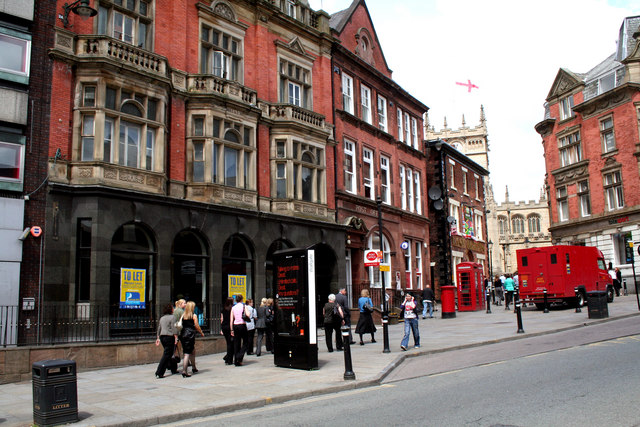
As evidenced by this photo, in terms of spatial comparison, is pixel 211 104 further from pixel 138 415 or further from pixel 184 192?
pixel 138 415

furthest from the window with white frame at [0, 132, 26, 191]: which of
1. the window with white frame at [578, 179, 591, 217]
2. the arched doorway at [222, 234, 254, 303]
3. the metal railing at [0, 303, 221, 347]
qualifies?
the window with white frame at [578, 179, 591, 217]

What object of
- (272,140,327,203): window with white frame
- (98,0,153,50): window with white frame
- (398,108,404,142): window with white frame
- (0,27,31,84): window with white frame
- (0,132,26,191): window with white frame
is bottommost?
(0,132,26,191): window with white frame

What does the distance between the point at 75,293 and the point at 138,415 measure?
8.63m

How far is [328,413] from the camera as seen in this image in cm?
895

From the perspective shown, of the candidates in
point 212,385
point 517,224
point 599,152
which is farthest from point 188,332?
point 517,224

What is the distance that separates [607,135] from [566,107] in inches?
222

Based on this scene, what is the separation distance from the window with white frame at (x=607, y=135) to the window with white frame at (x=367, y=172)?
849 inches

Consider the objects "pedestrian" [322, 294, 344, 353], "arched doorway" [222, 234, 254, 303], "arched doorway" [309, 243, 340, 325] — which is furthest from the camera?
"arched doorway" [309, 243, 340, 325]

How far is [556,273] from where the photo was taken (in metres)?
28.3

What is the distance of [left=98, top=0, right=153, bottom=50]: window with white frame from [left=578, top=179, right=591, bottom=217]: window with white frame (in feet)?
122

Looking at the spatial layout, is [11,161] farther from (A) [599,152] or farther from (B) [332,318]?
(A) [599,152]

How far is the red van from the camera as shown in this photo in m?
28.2

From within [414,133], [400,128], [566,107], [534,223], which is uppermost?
[566,107]

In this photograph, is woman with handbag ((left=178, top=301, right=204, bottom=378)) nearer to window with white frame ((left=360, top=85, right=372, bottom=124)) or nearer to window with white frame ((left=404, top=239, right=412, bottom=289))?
window with white frame ((left=360, top=85, right=372, bottom=124))
